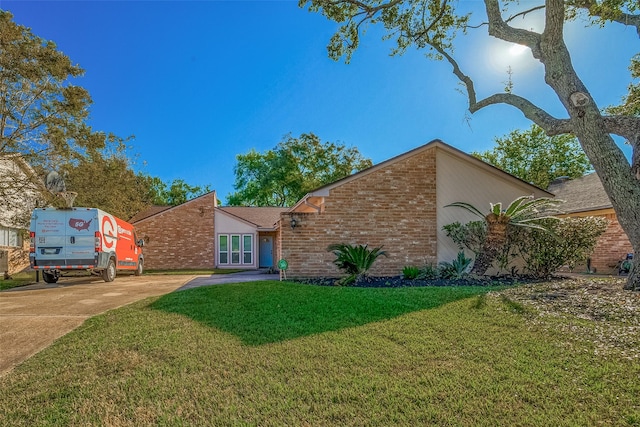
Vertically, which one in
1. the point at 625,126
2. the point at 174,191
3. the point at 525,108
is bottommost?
the point at 625,126

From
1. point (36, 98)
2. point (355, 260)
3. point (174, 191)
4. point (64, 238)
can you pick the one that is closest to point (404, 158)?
point (355, 260)

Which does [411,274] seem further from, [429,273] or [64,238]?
[64,238]

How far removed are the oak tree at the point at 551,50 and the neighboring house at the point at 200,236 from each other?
12.0 metres

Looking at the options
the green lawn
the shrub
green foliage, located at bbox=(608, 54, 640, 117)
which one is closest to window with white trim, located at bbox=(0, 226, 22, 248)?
the green lawn

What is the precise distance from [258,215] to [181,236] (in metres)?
5.12

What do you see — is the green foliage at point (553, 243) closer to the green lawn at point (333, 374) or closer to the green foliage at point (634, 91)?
the green foliage at point (634, 91)

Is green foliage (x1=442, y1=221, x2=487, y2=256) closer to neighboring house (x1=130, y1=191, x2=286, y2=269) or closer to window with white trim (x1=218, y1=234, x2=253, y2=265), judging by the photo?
neighboring house (x1=130, y1=191, x2=286, y2=269)

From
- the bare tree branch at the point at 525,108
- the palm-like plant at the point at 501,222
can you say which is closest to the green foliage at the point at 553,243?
the palm-like plant at the point at 501,222

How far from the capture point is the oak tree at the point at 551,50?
5.61 meters

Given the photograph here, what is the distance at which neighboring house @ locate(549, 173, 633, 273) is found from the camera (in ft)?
39.8

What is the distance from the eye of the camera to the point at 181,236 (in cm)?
2008

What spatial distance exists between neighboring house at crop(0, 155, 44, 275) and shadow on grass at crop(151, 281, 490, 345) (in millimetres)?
9648

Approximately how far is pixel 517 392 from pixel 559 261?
300 inches

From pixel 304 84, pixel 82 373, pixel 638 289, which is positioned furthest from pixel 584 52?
pixel 82 373
